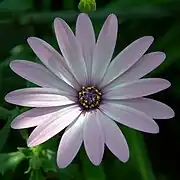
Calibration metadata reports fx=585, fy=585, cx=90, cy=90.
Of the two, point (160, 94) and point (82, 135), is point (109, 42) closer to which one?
point (82, 135)

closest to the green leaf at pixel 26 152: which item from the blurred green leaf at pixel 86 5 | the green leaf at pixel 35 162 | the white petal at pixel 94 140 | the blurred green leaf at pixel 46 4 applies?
the green leaf at pixel 35 162

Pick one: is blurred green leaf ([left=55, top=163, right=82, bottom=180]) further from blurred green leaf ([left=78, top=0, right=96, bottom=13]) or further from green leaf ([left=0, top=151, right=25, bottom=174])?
blurred green leaf ([left=78, top=0, right=96, bottom=13])

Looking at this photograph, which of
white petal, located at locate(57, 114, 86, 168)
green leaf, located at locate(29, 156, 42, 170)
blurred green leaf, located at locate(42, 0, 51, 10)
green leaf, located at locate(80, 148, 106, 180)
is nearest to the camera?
white petal, located at locate(57, 114, 86, 168)

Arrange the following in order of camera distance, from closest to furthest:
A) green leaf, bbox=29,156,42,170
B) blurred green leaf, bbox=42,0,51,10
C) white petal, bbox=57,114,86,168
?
white petal, bbox=57,114,86,168 < green leaf, bbox=29,156,42,170 < blurred green leaf, bbox=42,0,51,10

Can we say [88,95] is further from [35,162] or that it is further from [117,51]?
[117,51]

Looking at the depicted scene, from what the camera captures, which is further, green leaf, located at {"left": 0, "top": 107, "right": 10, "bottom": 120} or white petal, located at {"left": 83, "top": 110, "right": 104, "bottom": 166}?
green leaf, located at {"left": 0, "top": 107, "right": 10, "bottom": 120}

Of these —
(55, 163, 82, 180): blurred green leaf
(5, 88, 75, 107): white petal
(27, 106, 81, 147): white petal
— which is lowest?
(55, 163, 82, 180): blurred green leaf

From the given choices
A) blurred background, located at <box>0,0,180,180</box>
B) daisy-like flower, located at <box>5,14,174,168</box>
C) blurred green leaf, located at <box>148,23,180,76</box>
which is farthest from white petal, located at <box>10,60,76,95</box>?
blurred green leaf, located at <box>148,23,180,76</box>

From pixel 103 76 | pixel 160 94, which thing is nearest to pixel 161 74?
pixel 160 94
